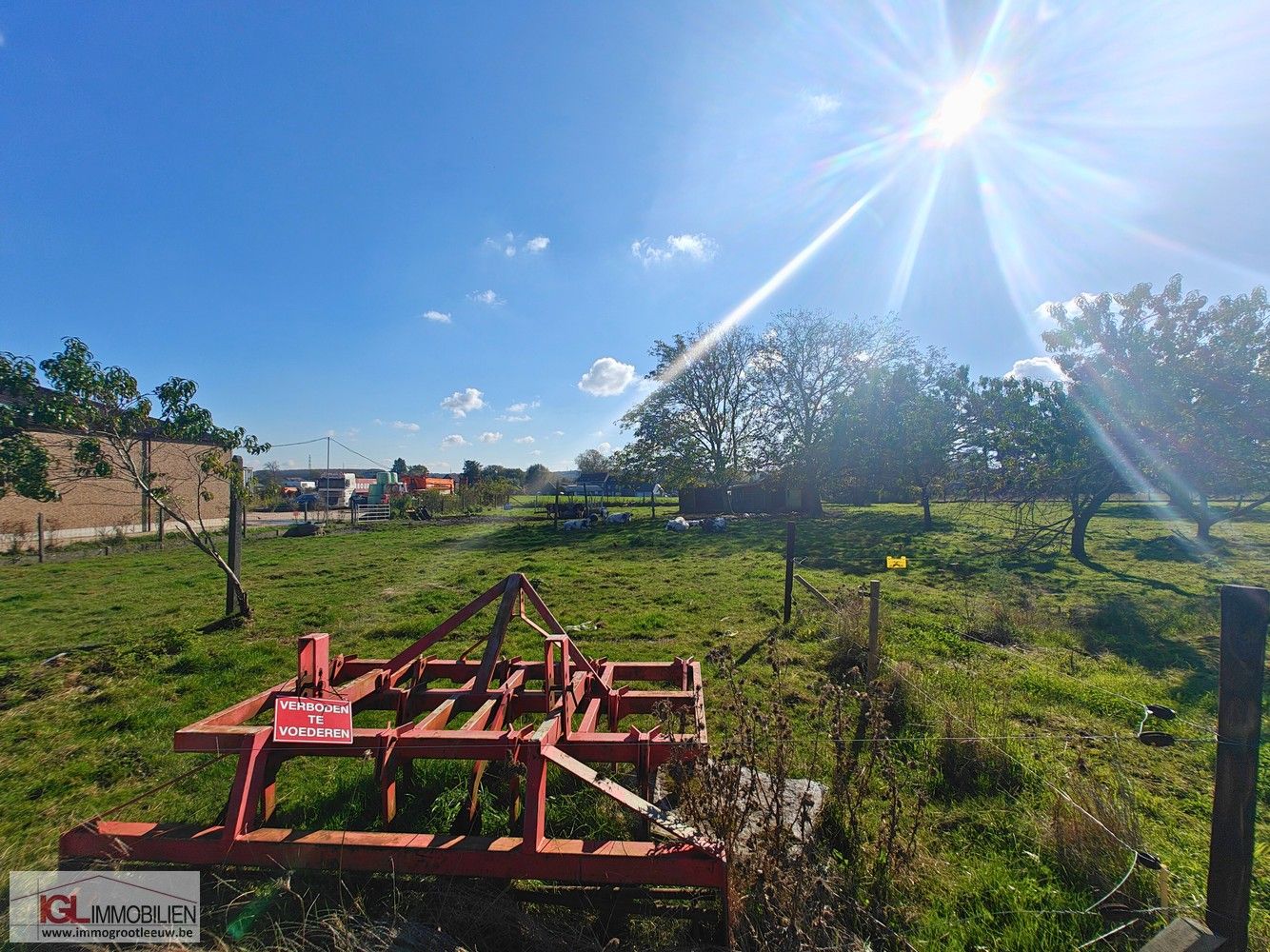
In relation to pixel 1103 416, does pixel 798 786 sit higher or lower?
lower

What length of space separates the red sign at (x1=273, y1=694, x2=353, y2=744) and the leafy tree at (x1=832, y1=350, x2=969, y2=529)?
1205 inches

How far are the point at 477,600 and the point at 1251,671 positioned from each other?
449cm

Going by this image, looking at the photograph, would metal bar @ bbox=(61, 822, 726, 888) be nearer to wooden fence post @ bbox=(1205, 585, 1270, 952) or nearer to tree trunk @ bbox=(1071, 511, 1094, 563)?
wooden fence post @ bbox=(1205, 585, 1270, 952)

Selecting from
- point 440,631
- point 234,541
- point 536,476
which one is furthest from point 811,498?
point 536,476

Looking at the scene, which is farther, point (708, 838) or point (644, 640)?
point (644, 640)

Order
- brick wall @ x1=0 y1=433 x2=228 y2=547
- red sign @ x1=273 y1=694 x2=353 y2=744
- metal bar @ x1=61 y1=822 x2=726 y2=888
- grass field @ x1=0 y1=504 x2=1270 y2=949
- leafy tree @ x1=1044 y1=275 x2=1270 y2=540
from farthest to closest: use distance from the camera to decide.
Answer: brick wall @ x1=0 y1=433 x2=228 y2=547 → leafy tree @ x1=1044 y1=275 x2=1270 y2=540 → grass field @ x1=0 y1=504 x2=1270 y2=949 → red sign @ x1=273 y1=694 x2=353 y2=744 → metal bar @ x1=61 y1=822 x2=726 y2=888

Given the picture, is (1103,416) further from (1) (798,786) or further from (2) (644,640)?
(1) (798,786)

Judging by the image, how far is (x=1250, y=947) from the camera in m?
2.52

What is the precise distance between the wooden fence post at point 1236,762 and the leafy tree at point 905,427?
29286 mm

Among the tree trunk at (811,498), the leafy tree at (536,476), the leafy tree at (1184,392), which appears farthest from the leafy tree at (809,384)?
the leafy tree at (536,476)

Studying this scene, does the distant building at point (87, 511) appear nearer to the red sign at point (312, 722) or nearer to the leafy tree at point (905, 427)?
the red sign at point (312, 722)

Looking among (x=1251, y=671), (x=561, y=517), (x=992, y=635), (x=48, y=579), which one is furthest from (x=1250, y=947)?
(x=561, y=517)

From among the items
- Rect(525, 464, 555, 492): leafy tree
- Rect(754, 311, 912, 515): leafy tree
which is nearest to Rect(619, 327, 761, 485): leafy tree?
Rect(754, 311, 912, 515): leafy tree

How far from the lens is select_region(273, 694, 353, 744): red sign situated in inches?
108
